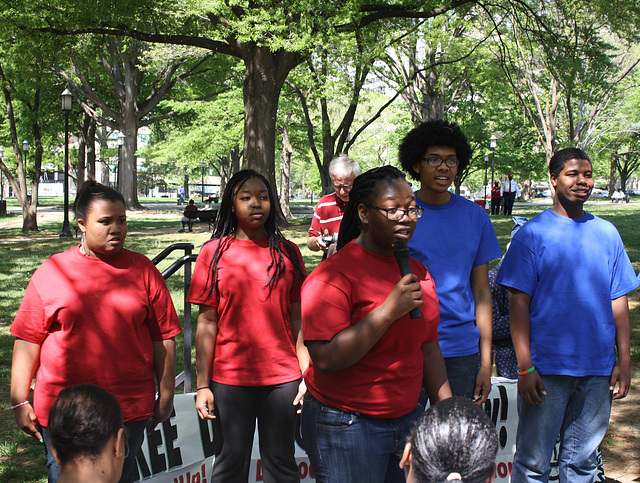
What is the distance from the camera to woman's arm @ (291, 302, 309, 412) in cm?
315

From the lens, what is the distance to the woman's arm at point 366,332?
2.17 meters

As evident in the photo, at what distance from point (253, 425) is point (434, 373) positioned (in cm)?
108

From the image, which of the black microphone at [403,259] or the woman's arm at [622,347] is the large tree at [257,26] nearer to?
the woman's arm at [622,347]

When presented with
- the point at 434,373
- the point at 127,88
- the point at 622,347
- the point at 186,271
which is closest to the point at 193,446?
the point at 186,271

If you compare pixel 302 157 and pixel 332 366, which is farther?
pixel 302 157

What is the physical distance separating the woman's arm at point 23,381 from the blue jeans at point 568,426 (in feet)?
7.49

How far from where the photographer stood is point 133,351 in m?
2.84

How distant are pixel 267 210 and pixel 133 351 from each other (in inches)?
39.4

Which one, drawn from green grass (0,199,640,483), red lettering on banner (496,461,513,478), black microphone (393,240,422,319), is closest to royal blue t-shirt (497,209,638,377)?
black microphone (393,240,422,319)

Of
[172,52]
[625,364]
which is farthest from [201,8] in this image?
[172,52]

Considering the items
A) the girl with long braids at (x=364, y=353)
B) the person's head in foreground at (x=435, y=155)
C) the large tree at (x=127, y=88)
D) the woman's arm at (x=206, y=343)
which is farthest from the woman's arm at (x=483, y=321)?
the large tree at (x=127, y=88)

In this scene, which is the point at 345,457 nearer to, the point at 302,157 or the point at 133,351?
the point at 133,351

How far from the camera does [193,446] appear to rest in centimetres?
390

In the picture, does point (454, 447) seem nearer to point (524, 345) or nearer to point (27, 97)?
point (524, 345)
